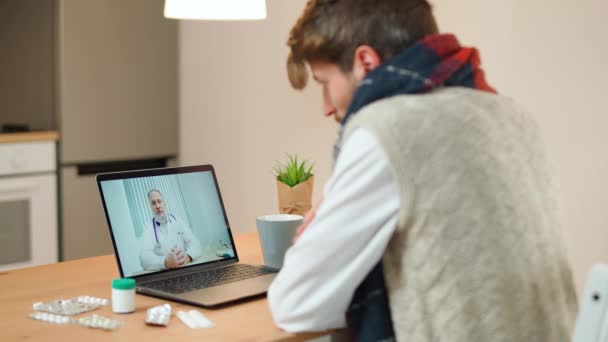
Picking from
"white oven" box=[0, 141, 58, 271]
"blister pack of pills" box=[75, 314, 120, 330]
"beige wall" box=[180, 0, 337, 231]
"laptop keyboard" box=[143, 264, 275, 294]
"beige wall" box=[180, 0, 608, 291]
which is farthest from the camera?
"white oven" box=[0, 141, 58, 271]

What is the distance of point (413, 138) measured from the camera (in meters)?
1.28

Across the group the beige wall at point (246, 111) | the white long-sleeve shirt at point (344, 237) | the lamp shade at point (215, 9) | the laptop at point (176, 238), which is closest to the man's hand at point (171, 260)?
the laptop at point (176, 238)

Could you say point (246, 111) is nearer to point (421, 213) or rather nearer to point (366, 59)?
point (366, 59)

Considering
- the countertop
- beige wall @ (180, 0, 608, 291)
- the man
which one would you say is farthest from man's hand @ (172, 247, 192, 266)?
the countertop

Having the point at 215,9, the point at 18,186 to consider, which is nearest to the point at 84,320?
the point at 215,9

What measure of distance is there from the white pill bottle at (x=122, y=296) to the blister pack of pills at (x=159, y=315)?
0.13 feet

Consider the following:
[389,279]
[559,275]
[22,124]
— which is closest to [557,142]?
[559,275]

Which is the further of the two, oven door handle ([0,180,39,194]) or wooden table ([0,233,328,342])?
oven door handle ([0,180,39,194])

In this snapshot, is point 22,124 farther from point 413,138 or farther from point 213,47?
point 413,138

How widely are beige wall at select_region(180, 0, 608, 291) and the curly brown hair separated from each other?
3.87ft

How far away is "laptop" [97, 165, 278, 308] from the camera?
167 centimetres

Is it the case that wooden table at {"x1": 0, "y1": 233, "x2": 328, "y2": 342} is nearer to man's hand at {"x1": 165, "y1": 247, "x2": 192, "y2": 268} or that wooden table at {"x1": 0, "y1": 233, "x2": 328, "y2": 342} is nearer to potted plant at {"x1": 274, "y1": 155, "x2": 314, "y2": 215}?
man's hand at {"x1": 165, "y1": 247, "x2": 192, "y2": 268}

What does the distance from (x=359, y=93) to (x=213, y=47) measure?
2.38 meters

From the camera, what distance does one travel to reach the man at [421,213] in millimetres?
1288
